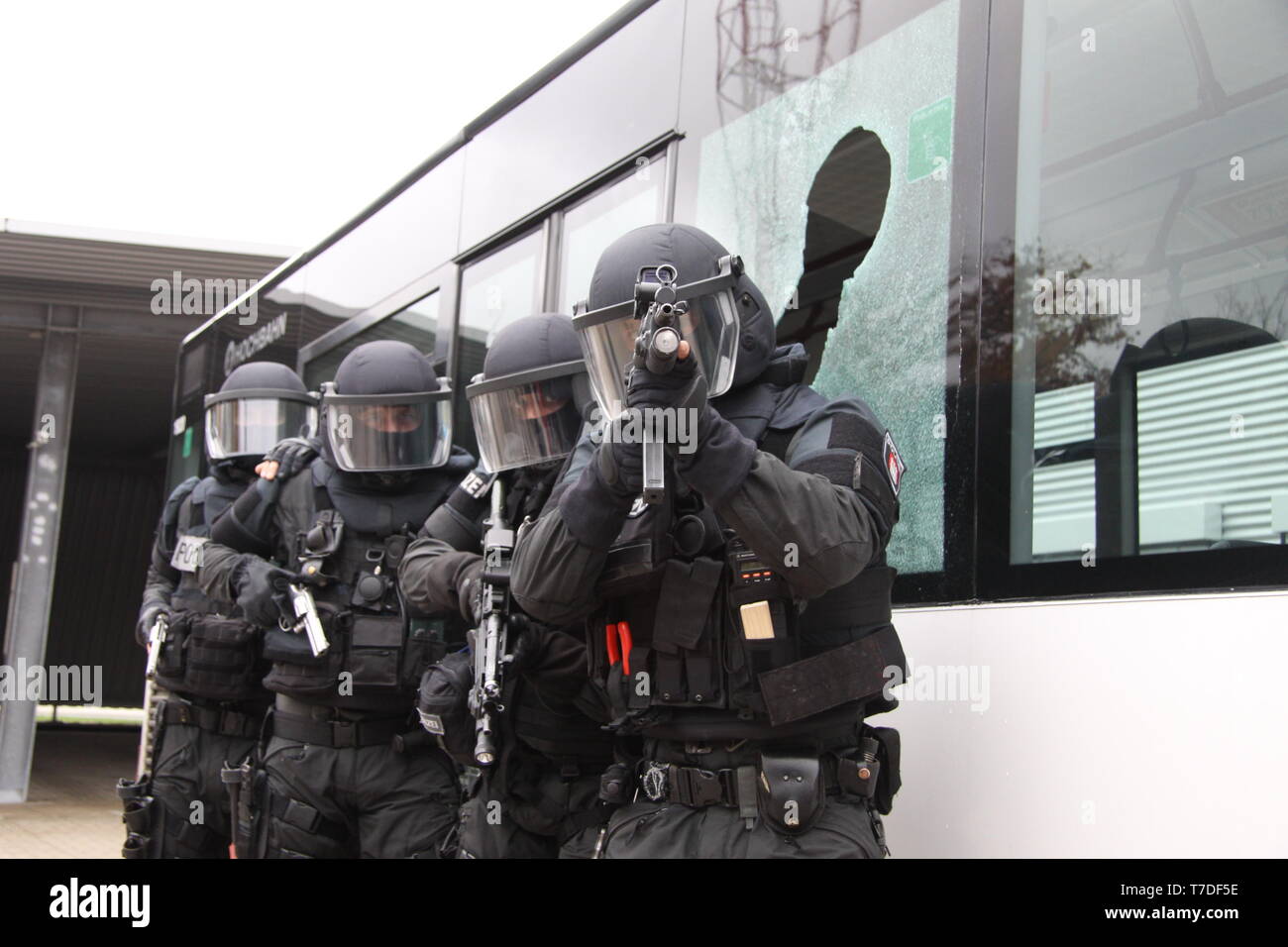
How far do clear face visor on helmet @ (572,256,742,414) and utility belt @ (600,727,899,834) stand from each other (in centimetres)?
65

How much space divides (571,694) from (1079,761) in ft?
4.39

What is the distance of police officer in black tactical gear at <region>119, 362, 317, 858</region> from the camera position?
16.1 ft

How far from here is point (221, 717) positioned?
507 cm

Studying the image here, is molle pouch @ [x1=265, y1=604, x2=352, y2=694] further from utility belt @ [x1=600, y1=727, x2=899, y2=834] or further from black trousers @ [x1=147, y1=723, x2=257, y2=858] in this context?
utility belt @ [x1=600, y1=727, x2=899, y2=834]

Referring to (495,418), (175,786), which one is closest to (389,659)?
(495,418)

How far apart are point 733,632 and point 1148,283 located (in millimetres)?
905

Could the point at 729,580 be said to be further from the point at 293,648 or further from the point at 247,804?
the point at 247,804

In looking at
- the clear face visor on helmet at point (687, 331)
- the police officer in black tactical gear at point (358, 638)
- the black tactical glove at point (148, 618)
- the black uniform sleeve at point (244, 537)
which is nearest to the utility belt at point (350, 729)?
the police officer in black tactical gear at point (358, 638)

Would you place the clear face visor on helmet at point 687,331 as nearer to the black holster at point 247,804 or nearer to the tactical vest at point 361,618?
the tactical vest at point 361,618

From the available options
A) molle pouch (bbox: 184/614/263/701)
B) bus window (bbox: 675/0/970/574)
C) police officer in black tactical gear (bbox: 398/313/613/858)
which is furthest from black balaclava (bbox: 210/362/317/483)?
bus window (bbox: 675/0/970/574)

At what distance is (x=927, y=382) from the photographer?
8.18 ft

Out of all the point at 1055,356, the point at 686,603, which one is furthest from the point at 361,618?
the point at 1055,356

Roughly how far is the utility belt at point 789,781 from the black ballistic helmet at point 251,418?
11.1 feet
